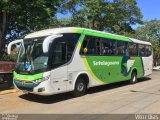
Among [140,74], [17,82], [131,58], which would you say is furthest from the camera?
[140,74]

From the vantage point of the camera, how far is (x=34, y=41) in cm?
1275

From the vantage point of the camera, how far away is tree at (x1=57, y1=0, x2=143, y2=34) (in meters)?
31.1

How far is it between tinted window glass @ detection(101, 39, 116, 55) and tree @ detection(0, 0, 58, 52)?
188 inches

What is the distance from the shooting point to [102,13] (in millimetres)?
31797

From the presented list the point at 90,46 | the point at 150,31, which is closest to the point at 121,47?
the point at 90,46

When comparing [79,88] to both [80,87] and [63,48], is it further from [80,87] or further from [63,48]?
[63,48]

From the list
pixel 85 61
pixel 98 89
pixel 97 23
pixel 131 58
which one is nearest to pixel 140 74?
pixel 131 58

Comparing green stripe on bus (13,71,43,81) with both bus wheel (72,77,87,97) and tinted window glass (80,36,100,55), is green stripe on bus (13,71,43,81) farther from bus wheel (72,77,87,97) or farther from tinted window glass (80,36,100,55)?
Answer: tinted window glass (80,36,100,55)

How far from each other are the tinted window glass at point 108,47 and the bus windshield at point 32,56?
164 inches

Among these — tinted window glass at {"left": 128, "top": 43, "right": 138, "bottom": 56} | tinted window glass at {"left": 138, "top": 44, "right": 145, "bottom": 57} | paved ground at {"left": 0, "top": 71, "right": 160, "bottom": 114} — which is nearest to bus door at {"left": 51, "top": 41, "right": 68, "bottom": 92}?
paved ground at {"left": 0, "top": 71, "right": 160, "bottom": 114}

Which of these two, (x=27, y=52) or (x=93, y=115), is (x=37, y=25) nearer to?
(x=27, y=52)

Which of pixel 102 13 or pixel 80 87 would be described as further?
pixel 102 13

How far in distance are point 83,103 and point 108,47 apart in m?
5.11

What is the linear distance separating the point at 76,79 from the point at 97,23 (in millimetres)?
20495
